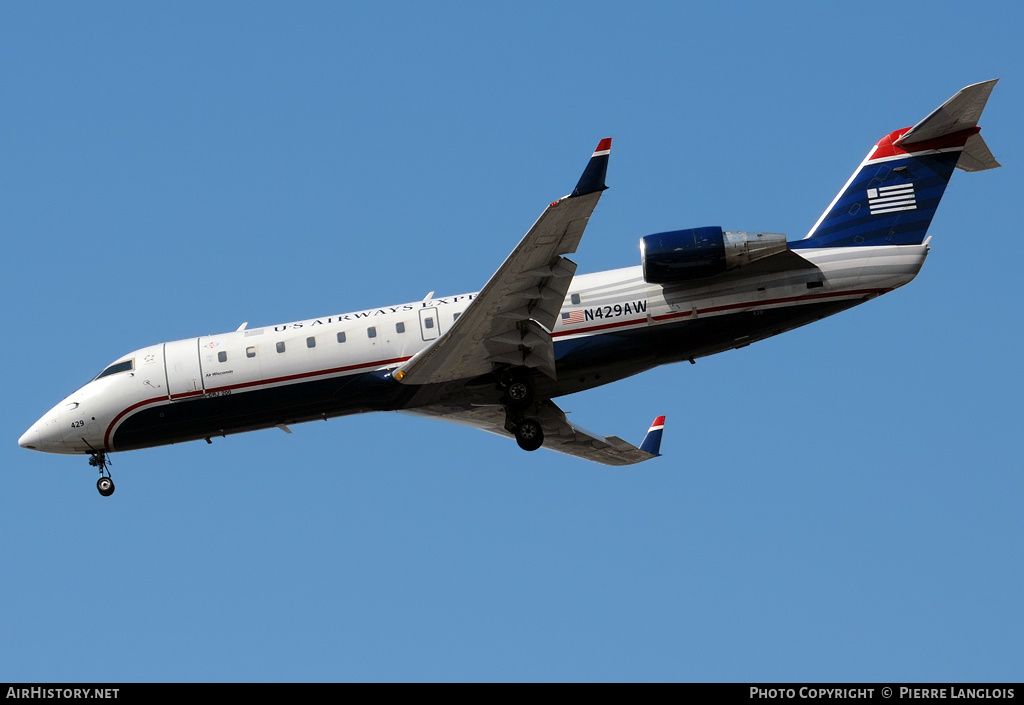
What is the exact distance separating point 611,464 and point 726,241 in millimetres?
8655

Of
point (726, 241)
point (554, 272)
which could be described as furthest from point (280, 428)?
point (726, 241)

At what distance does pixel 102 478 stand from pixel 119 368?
2.59 m

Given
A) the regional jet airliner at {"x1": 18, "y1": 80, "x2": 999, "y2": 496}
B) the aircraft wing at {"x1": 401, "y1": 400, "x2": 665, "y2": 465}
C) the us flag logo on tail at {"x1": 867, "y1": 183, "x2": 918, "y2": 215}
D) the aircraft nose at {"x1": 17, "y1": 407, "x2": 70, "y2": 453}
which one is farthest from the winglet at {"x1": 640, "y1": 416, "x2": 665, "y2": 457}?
the aircraft nose at {"x1": 17, "y1": 407, "x2": 70, "y2": 453}

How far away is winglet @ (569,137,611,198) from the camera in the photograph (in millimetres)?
23203

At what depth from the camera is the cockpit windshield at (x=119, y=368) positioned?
2909 centimetres

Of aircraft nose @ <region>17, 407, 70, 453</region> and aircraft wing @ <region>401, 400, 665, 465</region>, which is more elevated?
aircraft nose @ <region>17, 407, 70, 453</region>

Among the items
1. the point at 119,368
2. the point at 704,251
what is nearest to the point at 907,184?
the point at 704,251

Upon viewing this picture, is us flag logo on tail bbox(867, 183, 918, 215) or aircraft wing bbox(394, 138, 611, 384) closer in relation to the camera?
aircraft wing bbox(394, 138, 611, 384)

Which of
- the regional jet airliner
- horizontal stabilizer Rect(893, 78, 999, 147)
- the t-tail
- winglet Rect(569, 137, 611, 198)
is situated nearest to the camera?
winglet Rect(569, 137, 611, 198)

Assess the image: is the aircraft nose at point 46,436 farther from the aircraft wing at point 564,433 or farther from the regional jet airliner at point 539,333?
the aircraft wing at point 564,433

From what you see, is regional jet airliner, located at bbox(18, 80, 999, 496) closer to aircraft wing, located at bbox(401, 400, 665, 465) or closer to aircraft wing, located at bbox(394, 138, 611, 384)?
aircraft wing, located at bbox(394, 138, 611, 384)

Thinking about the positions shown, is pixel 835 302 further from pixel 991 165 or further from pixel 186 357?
pixel 186 357

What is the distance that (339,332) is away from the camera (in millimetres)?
28047
